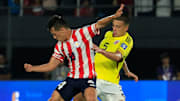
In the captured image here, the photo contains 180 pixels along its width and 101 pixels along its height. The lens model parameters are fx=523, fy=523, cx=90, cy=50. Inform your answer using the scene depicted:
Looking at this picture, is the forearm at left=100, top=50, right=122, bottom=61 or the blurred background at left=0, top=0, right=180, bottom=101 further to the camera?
the blurred background at left=0, top=0, right=180, bottom=101

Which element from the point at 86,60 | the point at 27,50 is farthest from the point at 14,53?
the point at 86,60

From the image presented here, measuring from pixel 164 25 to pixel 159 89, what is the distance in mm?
4357

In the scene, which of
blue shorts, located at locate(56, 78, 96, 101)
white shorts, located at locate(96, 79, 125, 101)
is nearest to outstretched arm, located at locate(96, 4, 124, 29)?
blue shorts, located at locate(56, 78, 96, 101)

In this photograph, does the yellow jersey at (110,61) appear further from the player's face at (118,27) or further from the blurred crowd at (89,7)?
the blurred crowd at (89,7)

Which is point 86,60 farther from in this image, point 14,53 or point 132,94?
point 14,53

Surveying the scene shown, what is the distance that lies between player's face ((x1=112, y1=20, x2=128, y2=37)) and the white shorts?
67 cm

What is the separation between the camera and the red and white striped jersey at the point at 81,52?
632 centimetres

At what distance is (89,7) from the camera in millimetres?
13078

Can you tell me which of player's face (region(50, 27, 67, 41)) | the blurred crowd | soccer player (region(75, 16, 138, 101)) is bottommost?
soccer player (region(75, 16, 138, 101))

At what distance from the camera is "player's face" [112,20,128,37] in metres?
6.98

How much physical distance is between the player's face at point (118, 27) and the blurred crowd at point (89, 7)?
5.98m

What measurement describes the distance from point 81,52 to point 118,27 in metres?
0.91

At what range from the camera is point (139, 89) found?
9.63 metres

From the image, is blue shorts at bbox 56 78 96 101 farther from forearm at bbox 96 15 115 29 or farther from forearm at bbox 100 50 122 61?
forearm at bbox 96 15 115 29
